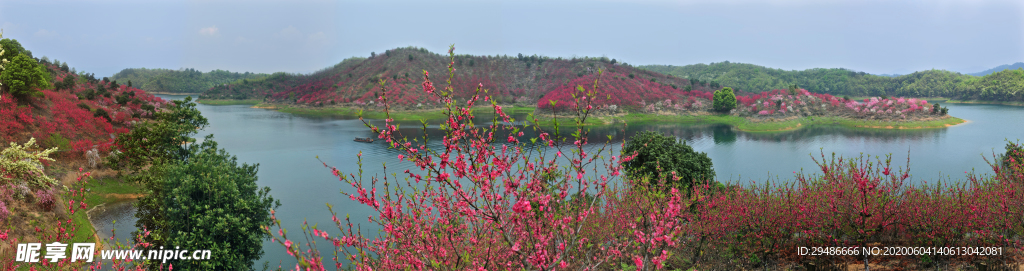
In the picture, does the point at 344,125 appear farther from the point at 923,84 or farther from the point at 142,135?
the point at 923,84

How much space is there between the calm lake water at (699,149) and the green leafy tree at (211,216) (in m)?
1.91

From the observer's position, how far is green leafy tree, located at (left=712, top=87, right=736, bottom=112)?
75312mm

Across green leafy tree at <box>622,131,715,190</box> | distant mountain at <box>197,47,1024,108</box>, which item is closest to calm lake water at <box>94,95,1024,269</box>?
green leafy tree at <box>622,131,715,190</box>

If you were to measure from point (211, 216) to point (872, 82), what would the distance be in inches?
5568

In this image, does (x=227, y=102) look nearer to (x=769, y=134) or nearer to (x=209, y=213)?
(x=209, y=213)

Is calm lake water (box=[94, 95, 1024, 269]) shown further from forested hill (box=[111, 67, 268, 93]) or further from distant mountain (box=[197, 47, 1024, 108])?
forested hill (box=[111, 67, 268, 93])

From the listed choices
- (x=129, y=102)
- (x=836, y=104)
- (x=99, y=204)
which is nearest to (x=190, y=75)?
(x=129, y=102)

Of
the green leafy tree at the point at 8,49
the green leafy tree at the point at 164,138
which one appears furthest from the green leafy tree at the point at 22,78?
the green leafy tree at the point at 164,138

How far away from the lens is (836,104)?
72.2 m

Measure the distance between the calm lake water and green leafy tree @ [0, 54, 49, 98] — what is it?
11.4 meters

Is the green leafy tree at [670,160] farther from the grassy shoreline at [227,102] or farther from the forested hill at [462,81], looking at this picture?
the grassy shoreline at [227,102]

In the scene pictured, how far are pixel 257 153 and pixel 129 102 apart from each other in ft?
37.4

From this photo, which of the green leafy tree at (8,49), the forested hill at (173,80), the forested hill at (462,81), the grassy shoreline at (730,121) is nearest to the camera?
the green leafy tree at (8,49)

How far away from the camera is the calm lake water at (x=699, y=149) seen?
2508cm
